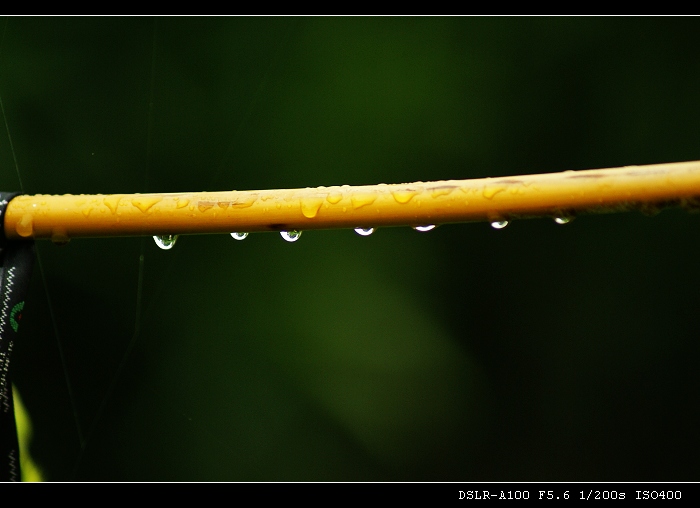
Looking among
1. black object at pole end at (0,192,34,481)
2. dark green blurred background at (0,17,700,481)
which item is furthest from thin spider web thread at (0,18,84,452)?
black object at pole end at (0,192,34,481)

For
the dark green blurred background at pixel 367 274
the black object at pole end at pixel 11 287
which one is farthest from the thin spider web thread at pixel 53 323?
the black object at pole end at pixel 11 287

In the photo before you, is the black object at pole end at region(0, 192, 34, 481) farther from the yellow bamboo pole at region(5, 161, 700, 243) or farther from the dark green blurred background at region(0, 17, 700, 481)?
the dark green blurred background at region(0, 17, 700, 481)

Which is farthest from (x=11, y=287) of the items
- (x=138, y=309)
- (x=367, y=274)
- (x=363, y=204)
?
(x=367, y=274)

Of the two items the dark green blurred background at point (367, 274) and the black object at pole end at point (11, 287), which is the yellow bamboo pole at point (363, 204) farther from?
the dark green blurred background at point (367, 274)

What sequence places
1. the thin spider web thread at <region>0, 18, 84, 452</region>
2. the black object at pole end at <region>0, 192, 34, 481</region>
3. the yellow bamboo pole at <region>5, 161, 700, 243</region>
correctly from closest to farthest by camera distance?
1. the yellow bamboo pole at <region>5, 161, 700, 243</region>
2. the black object at pole end at <region>0, 192, 34, 481</region>
3. the thin spider web thread at <region>0, 18, 84, 452</region>

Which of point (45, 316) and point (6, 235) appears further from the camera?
point (45, 316)

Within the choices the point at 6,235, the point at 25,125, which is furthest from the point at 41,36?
the point at 6,235

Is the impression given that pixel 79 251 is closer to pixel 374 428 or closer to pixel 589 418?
pixel 374 428
